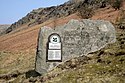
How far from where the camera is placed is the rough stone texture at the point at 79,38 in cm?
1772

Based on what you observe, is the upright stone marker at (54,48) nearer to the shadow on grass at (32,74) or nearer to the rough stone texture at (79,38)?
the rough stone texture at (79,38)

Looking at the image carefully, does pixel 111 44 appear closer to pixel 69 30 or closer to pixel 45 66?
pixel 69 30

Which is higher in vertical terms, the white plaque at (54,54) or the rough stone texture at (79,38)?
the rough stone texture at (79,38)

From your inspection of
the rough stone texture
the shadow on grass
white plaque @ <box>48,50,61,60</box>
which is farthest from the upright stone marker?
the shadow on grass

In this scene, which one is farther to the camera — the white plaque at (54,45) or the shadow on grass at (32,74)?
the shadow on grass at (32,74)

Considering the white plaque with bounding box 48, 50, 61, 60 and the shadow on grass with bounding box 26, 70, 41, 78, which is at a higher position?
the white plaque with bounding box 48, 50, 61, 60

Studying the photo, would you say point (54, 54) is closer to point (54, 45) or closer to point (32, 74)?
point (54, 45)

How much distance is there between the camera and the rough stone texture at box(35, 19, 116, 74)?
698 inches

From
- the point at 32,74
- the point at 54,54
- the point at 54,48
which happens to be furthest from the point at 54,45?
the point at 32,74

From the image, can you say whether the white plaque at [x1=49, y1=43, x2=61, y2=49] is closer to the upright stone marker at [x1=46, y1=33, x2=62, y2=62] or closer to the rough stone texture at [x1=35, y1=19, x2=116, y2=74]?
the upright stone marker at [x1=46, y1=33, x2=62, y2=62]

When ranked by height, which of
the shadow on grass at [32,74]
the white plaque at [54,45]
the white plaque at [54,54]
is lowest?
the shadow on grass at [32,74]

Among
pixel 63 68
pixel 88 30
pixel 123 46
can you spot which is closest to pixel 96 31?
pixel 88 30

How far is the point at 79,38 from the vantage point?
18.2 meters

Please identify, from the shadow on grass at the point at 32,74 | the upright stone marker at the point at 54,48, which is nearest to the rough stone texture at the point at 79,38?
the upright stone marker at the point at 54,48
